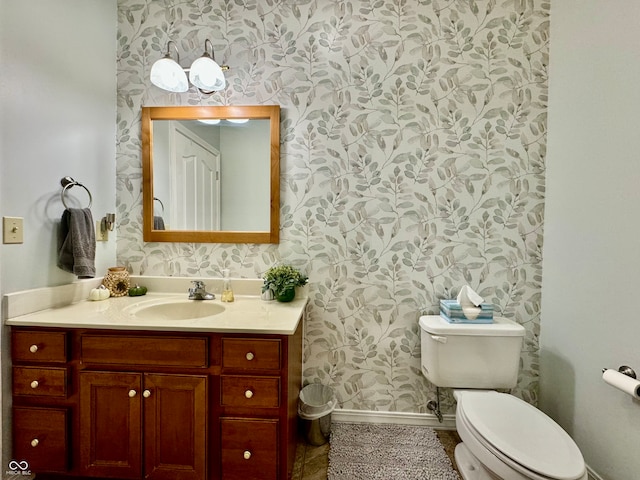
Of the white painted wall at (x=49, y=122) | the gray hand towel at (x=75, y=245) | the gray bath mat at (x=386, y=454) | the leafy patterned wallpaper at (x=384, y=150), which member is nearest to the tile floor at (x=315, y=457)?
the gray bath mat at (x=386, y=454)

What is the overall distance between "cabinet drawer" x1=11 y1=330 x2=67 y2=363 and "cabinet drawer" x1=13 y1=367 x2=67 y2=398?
0.04 m

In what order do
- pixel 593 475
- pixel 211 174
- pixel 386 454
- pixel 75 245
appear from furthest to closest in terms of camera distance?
pixel 211 174
pixel 386 454
pixel 75 245
pixel 593 475

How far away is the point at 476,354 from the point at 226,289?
4.46 ft

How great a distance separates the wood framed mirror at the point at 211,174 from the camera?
1.70 m

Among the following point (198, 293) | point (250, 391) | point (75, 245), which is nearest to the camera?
point (250, 391)

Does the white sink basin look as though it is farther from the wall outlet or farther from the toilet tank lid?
the toilet tank lid

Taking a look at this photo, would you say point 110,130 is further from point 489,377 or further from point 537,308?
point 537,308

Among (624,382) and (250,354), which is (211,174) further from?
(624,382)

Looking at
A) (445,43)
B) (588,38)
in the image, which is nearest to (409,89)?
(445,43)

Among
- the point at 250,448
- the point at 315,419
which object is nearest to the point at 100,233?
the point at 250,448

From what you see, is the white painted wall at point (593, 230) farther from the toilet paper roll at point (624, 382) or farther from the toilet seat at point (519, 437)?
the toilet seat at point (519, 437)

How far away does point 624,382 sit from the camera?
3.44 ft

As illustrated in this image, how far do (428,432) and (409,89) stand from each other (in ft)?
6.42

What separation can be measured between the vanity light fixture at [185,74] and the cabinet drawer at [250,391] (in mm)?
1490
